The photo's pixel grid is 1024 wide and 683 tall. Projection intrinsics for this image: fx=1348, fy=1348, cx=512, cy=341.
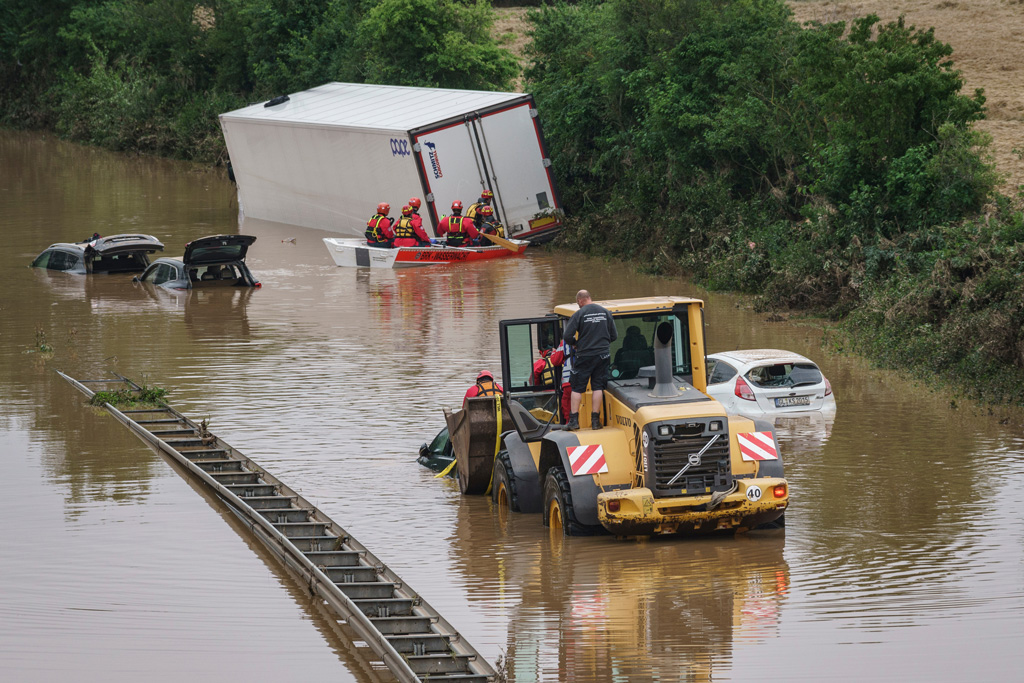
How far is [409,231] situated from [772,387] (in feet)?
53.3

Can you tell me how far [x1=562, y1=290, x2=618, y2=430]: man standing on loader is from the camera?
12609 mm

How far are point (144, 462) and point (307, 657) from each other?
23.2ft

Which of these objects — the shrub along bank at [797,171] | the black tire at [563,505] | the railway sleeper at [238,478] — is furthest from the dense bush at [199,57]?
the black tire at [563,505]

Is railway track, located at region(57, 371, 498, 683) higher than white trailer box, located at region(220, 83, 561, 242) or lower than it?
lower

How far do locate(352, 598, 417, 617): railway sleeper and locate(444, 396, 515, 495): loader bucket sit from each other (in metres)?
3.61

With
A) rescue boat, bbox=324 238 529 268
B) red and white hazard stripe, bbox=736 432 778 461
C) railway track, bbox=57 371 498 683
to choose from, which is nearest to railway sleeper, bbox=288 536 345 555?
railway track, bbox=57 371 498 683

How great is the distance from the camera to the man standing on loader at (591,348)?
12.6 m

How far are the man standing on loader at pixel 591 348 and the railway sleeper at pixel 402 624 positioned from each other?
10.0 ft

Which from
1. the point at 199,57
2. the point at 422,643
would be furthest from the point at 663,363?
A: the point at 199,57

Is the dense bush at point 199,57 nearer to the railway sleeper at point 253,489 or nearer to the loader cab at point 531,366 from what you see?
the railway sleeper at point 253,489

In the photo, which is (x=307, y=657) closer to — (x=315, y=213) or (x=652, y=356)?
(x=652, y=356)

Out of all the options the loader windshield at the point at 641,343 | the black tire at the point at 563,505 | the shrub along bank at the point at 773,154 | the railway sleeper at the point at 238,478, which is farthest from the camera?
the shrub along bank at the point at 773,154

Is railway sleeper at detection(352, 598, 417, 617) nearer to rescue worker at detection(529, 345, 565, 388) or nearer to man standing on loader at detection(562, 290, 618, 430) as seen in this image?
man standing on loader at detection(562, 290, 618, 430)

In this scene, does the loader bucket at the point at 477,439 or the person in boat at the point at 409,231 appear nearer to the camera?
the loader bucket at the point at 477,439
